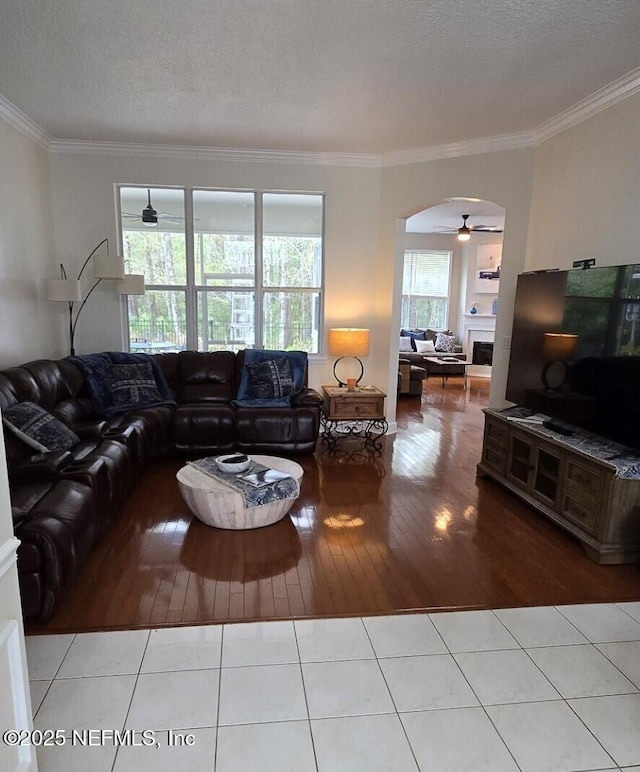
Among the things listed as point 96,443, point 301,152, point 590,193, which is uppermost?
point 301,152

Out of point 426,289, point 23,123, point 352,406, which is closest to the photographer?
point 23,123

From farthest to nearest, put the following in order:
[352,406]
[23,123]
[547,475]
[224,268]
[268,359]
Result: [224,268], [268,359], [352,406], [23,123], [547,475]

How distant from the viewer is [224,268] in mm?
5395

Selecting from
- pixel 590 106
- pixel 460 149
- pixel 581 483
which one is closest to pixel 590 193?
pixel 590 106

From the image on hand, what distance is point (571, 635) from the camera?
7.27 feet

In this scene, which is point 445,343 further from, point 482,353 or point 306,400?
point 306,400

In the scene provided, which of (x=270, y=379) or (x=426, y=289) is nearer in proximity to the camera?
(x=270, y=379)

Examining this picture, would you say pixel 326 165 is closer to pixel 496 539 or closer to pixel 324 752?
pixel 496 539

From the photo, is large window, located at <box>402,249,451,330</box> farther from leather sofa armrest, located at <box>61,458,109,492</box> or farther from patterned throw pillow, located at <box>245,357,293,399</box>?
leather sofa armrest, located at <box>61,458,109,492</box>

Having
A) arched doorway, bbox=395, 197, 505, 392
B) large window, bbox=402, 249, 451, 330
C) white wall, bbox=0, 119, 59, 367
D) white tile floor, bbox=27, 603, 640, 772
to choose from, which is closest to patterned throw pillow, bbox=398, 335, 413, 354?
arched doorway, bbox=395, 197, 505, 392

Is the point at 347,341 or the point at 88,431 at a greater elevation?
the point at 347,341

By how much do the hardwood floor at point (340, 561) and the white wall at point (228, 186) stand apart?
2.07 m

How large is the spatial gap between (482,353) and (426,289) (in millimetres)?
1833

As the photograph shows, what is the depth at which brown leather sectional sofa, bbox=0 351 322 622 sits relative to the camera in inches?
84.9
